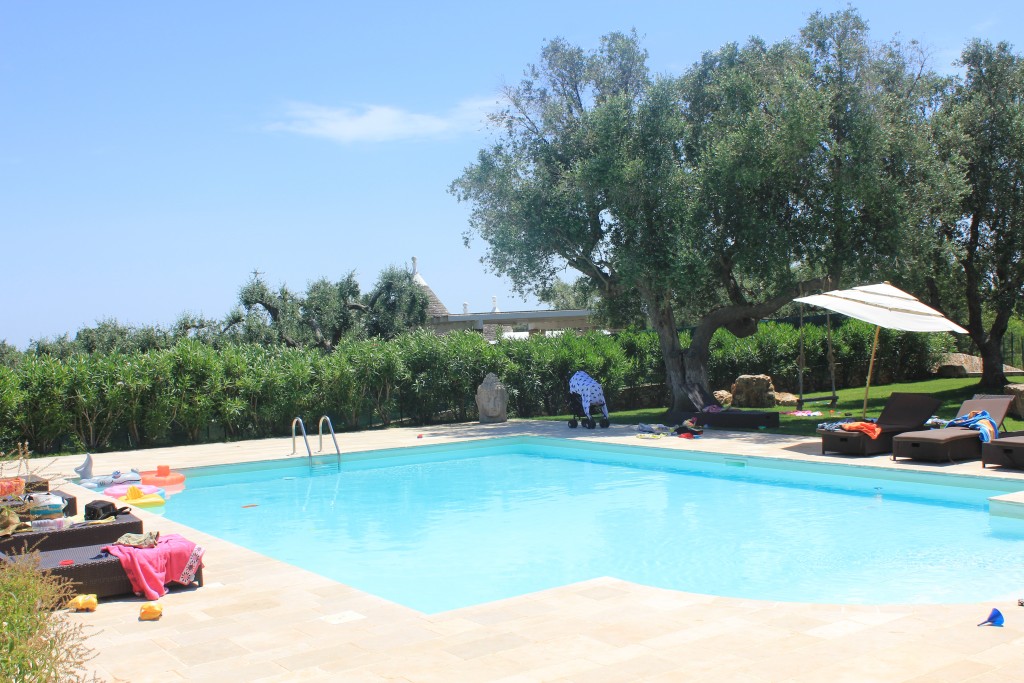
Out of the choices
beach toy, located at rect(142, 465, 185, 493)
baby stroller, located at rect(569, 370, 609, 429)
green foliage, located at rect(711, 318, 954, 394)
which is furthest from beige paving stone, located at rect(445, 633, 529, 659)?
green foliage, located at rect(711, 318, 954, 394)

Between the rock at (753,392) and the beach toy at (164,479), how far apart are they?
582 inches

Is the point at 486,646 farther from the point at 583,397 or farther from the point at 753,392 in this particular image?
the point at 753,392

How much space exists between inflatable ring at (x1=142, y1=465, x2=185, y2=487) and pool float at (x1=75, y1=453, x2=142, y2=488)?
17cm

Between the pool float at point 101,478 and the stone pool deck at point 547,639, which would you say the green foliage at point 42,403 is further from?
the stone pool deck at point 547,639

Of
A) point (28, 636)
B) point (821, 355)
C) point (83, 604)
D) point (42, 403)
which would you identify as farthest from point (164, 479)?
point (821, 355)

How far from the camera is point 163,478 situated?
13305 millimetres

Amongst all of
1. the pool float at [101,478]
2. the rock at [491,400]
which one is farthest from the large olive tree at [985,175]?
the pool float at [101,478]

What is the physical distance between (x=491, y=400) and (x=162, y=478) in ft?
Answer: 28.4

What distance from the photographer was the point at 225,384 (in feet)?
59.4

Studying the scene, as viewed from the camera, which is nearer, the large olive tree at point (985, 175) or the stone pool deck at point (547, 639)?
the stone pool deck at point (547, 639)

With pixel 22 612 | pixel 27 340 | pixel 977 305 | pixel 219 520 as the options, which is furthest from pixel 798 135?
pixel 27 340

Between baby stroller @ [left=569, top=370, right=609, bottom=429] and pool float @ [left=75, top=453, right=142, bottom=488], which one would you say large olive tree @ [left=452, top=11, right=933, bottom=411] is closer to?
baby stroller @ [left=569, top=370, right=609, bottom=429]

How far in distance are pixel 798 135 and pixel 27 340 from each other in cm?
2857

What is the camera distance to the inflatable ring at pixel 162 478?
43.5ft
